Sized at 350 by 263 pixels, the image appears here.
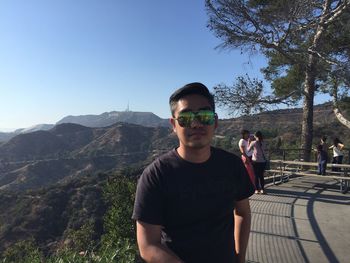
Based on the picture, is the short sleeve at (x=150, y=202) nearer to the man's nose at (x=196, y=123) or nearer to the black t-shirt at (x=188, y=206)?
the black t-shirt at (x=188, y=206)

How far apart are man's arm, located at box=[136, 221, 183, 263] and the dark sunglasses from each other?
1.82 feet

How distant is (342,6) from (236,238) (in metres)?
14.3

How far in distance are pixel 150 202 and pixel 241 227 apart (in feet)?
2.15

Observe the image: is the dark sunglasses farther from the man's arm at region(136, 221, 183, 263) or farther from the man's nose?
the man's arm at region(136, 221, 183, 263)

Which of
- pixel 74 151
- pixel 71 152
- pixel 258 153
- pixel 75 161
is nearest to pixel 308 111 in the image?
pixel 258 153

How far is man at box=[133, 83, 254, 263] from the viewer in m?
2.04

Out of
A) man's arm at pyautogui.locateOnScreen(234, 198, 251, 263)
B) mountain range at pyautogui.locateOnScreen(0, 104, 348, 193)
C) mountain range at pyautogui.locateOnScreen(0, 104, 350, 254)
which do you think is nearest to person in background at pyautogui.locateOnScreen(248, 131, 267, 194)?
mountain range at pyautogui.locateOnScreen(0, 104, 350, 254)

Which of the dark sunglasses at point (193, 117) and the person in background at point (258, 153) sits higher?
the dark sunglasses at point (193, 117)

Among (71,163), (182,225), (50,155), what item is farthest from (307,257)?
(50,155)

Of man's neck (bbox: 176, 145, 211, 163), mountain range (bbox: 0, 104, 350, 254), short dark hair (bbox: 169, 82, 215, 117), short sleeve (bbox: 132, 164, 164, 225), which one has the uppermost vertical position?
short dark hair (bbox: 169, 82, 215, 117)

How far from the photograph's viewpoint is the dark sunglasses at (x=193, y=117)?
7.23ft

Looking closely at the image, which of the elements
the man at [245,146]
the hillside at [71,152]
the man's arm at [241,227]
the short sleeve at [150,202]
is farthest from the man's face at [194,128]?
the hillside at [71,152]

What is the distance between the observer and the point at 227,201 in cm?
223

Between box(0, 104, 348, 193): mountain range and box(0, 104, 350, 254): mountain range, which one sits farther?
box(0, 104, 348, 193): mountain range
